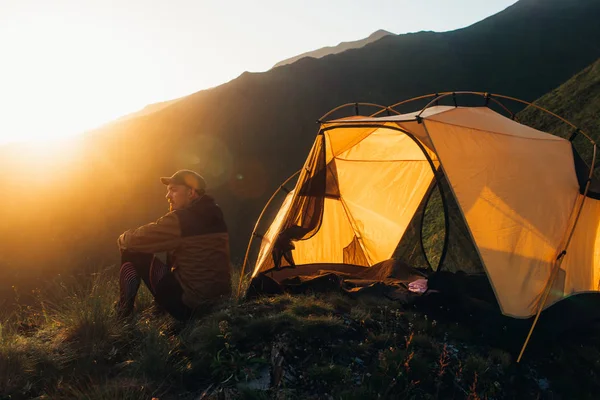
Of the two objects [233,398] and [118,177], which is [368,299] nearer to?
[233,398]

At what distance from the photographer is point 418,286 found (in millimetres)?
5105

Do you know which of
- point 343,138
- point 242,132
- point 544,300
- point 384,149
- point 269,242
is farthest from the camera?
point 242,132

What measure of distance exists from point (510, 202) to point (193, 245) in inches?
119

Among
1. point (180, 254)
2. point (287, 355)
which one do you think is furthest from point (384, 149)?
point (287, 355)

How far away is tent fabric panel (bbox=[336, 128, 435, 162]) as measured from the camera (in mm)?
6449

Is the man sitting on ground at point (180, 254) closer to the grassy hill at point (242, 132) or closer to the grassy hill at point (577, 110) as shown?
the grassy hill at point (577, 110)

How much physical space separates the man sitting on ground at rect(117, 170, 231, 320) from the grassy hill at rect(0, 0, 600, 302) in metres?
25.0

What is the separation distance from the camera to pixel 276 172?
130 feet

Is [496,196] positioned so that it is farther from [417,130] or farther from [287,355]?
[287,355]

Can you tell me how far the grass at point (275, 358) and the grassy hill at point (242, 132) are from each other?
25295 mm

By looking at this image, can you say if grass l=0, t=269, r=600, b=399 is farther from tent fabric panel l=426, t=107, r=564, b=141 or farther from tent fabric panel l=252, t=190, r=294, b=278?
tent fabric panel l=426, t=107, r=564, b=141

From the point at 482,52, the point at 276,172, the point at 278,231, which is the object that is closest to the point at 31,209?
the point at 276,172

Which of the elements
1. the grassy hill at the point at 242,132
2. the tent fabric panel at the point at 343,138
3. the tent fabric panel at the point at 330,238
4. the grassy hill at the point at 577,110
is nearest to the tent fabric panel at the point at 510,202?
the tent fabric panel at the point at 343,138

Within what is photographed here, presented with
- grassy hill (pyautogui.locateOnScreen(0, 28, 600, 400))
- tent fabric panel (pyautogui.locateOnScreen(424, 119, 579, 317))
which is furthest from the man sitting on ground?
tent fabric panel (pyautogui.locateOnScreen(424, 119, 579, 317))
